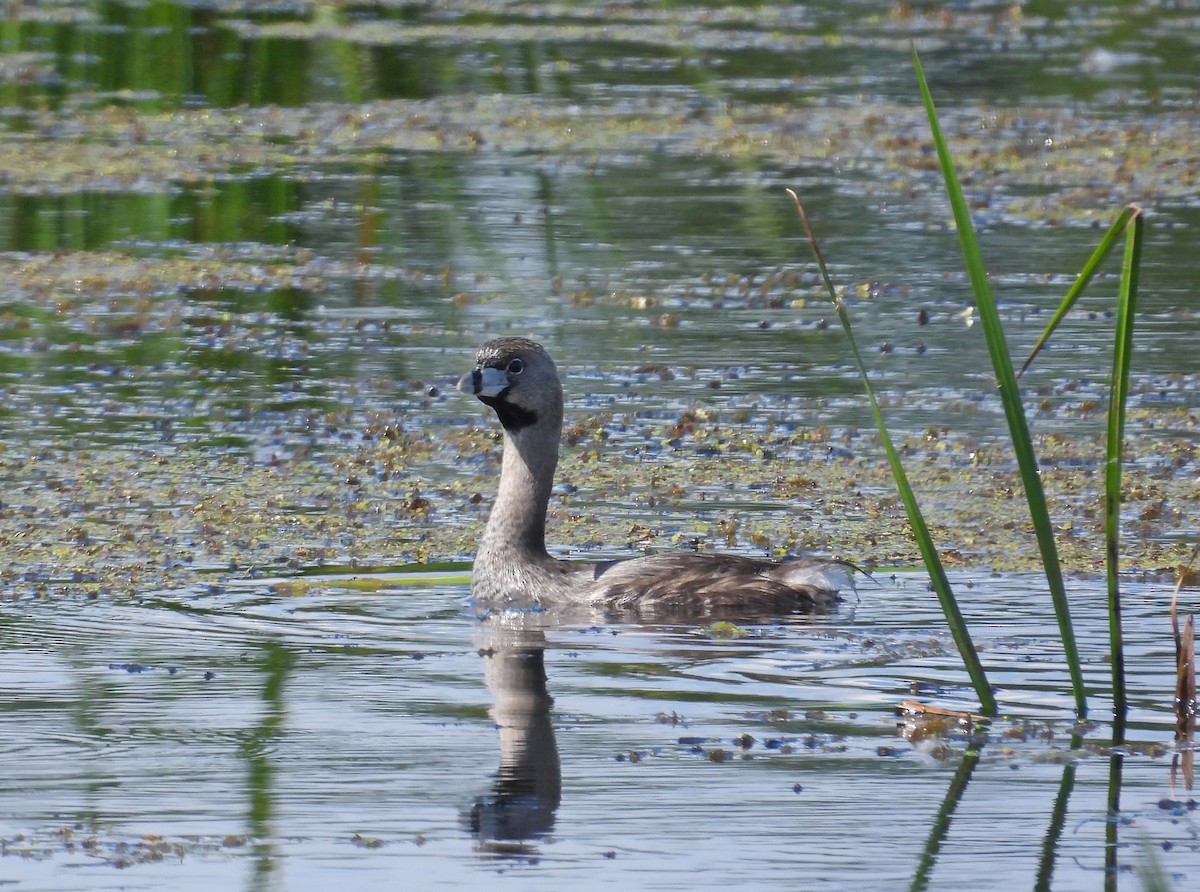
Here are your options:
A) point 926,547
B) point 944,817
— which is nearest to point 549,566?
point 926,547

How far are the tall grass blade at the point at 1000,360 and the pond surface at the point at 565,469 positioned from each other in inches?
22.3

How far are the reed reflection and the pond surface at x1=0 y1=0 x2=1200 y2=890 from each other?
0.07ft

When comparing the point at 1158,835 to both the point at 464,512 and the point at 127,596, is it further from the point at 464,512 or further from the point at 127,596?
→ the point at 464,512

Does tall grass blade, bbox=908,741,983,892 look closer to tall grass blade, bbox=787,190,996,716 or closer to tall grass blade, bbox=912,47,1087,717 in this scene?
tall grass blade, bbox=787,190,996,716

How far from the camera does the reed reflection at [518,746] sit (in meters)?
5.47

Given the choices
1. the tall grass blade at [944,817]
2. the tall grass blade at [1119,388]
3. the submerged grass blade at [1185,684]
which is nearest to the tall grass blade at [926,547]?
the tall grass blade at [944,817]

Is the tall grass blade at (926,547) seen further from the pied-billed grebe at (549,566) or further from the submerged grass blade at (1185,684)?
the pied-billed grebe at (549,566)

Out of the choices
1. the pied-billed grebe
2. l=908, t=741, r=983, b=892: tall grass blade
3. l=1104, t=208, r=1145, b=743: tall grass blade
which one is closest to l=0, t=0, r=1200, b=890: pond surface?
l=908, t=741, r=983, b=892: tall grass blade

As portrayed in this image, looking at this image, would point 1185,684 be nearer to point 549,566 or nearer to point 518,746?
point 518,746

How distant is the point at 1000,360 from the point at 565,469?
4823mm

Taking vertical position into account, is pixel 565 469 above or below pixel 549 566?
below

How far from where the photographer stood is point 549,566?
852 centimetres

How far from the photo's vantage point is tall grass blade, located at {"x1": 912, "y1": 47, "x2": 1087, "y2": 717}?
5.33m

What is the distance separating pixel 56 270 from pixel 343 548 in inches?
244
